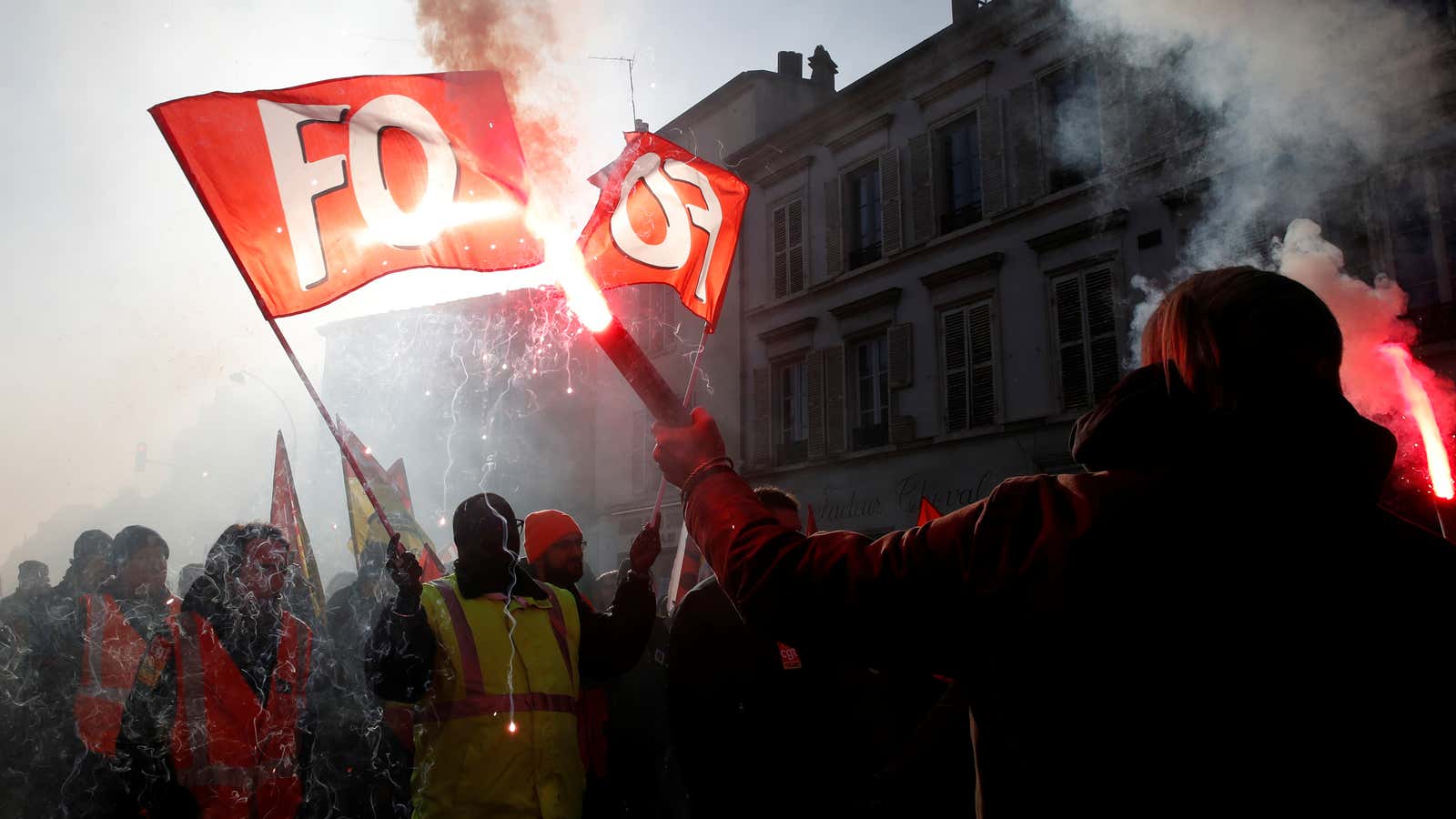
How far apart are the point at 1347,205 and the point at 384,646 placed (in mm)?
11907

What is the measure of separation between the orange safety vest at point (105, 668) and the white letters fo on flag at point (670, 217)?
277 cm

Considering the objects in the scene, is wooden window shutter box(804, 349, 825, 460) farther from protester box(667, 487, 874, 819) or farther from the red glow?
protester box(667, 487, 874, 819)

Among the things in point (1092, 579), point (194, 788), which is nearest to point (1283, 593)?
point (1092, 579)

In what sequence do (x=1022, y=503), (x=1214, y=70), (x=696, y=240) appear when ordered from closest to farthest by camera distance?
(x=1022, y=503) < (x=696, y=240) < (x=1214, y=70)

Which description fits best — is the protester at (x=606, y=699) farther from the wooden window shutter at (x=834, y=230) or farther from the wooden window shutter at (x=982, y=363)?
the wooden window shutter at (x=834, y=230)

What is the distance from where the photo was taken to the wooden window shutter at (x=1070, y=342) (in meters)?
13.9

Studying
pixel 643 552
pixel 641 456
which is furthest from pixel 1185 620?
pixel 641 456

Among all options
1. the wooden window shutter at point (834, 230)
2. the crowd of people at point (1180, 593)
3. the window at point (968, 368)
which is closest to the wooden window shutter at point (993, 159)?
the window at point (968, 368)

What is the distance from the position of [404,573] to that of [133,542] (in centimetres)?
325

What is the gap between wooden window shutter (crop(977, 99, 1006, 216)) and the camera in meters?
15.5

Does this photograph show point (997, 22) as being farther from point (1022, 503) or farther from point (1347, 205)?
point (1022, 503)

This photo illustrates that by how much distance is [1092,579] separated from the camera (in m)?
1.16

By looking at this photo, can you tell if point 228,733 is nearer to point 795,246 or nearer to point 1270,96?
point 1270,96

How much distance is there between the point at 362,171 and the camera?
3734mm
